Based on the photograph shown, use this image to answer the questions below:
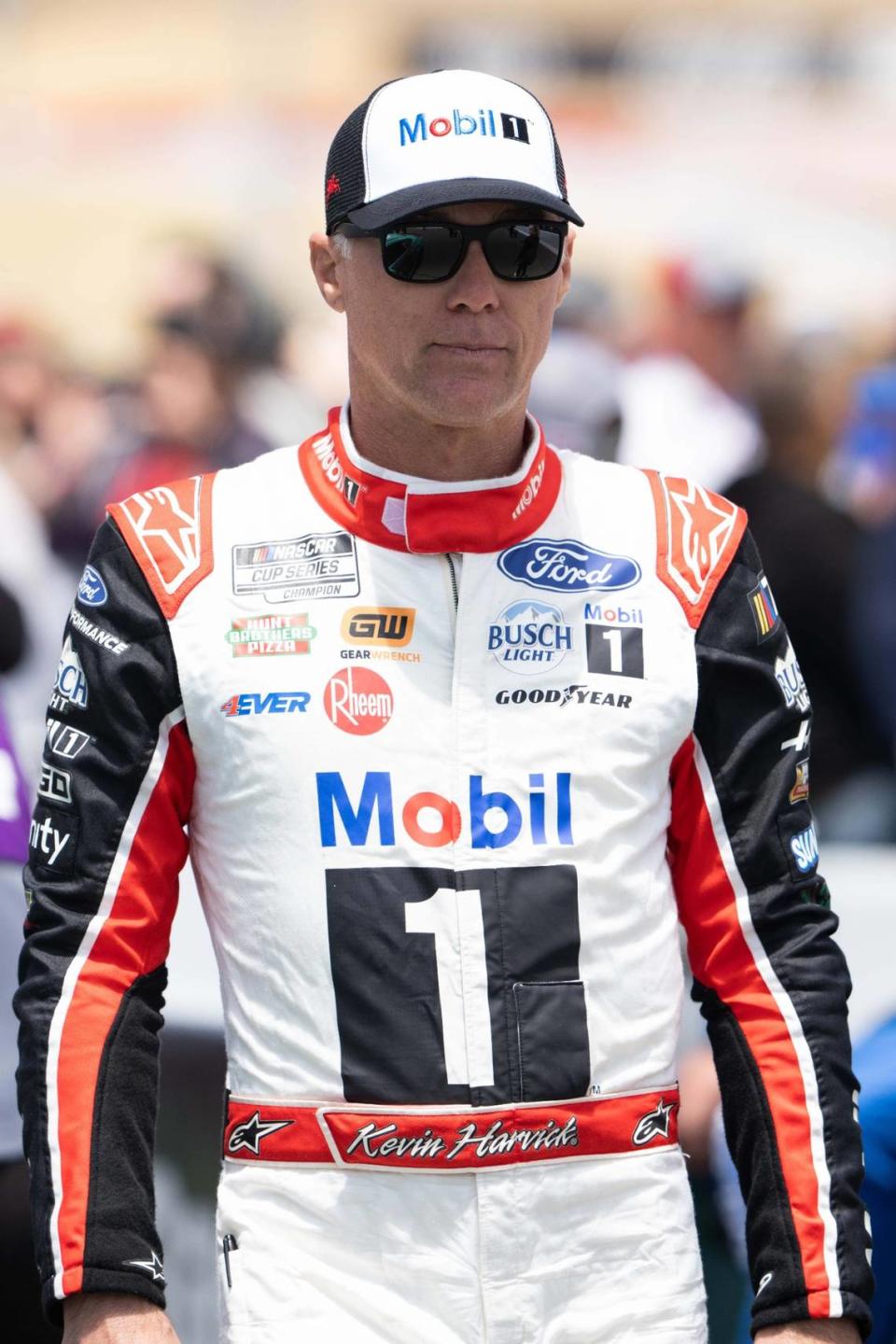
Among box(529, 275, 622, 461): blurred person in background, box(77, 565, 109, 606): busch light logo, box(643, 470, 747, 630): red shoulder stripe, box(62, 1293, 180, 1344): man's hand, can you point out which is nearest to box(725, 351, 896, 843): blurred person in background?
box(529, 275, 622, 461): blurred person in background

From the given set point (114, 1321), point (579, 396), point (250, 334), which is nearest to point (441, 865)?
point (114, 1321)

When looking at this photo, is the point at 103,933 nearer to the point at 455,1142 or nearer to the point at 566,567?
the point at 455,1142

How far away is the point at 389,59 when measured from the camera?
33.0 feet

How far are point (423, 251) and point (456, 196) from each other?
7cm

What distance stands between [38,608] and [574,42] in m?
4.97

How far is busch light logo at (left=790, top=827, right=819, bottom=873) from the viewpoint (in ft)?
7.39

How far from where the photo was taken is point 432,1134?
6.82 ft

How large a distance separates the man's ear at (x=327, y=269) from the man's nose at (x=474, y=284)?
8.4 inches

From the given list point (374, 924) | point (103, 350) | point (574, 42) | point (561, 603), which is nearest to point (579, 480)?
point (561, 603)

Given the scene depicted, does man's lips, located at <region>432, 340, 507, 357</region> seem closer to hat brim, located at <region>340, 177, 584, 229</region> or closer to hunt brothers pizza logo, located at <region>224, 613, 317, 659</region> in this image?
hat brim, located at <region>340, 177, 584, 229</region>

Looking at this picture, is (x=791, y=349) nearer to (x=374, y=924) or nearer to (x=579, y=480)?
(x=579, y=480)

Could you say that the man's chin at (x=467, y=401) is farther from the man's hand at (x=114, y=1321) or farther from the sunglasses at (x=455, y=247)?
Result: the man's hand at (x=114, y=1321)

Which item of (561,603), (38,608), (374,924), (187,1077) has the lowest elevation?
(187,1077)

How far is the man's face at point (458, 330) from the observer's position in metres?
2.19
